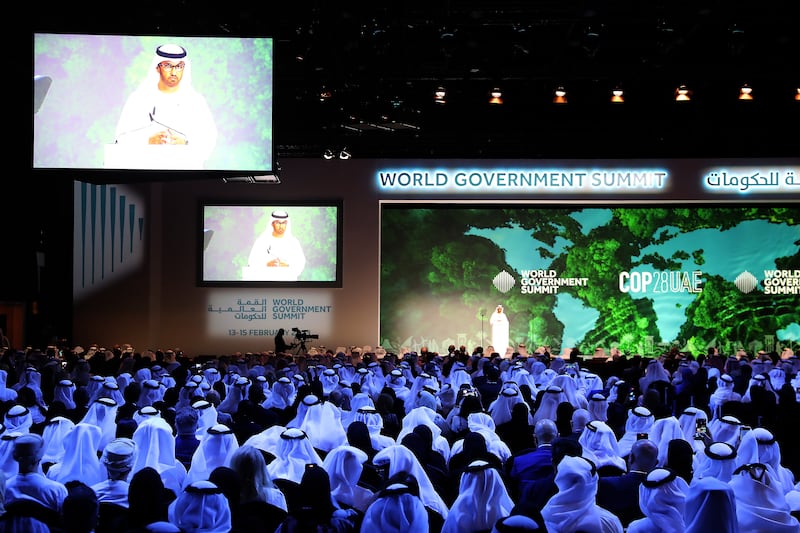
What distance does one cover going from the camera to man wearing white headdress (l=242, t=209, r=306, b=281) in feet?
75.5

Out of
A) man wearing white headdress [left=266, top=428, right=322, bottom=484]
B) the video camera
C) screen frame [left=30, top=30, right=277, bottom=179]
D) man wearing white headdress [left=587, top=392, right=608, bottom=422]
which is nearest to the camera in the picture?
man wearing white headdress [left=266, top=428, right=322, bottom=484]

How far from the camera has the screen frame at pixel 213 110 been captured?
13.1 meters

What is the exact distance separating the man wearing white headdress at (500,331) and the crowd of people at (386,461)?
430 inches

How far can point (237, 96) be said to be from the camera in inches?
522

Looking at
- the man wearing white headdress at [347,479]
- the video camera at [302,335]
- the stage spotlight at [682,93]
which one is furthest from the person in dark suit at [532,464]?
the video camera at [302,335]

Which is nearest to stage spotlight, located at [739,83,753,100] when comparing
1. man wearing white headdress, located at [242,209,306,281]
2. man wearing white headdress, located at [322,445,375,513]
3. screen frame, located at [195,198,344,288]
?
screen frame, located at [195,198,344,288]

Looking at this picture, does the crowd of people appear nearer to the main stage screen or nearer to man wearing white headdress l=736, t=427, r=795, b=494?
man wearing white headdress l=736, t=427, r=795, b=494

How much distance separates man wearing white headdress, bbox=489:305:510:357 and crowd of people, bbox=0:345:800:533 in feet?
35.9

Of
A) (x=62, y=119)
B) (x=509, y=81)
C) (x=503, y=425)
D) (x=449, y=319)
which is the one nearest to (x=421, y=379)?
(x=503, y=425)

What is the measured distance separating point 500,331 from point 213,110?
40.1 ft

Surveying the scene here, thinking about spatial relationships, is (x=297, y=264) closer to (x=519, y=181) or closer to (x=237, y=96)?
(x=519, y=181)

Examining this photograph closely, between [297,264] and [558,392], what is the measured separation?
45.0ft

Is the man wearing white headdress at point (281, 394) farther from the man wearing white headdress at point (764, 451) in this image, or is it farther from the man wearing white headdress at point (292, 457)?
the man wearing white headdress at point (764, 451)

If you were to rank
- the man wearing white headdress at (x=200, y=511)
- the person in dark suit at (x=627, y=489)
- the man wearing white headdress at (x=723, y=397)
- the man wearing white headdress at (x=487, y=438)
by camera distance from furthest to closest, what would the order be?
the man wearing white headdress at (x=723, y=397) → the man wearing white headdress at (x=487, y=438) → the person in dark suit at (x=627, y=489) → the man wearing white headdress at (x=200, y=511)
